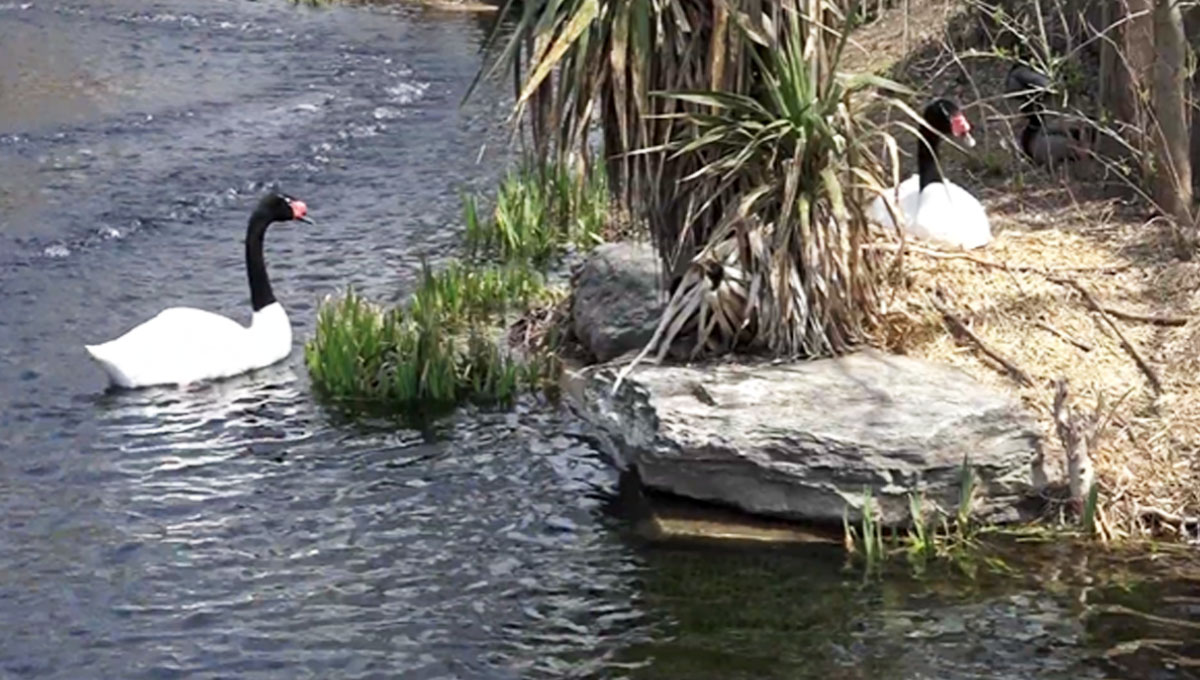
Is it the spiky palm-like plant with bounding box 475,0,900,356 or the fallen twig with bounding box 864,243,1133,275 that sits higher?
the spiky palm-like plant with bounding box 475,0,900,356

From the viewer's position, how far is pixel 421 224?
1435 cm

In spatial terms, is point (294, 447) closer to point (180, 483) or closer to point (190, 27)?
point (180, 483)

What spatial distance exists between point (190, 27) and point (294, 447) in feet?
48.8

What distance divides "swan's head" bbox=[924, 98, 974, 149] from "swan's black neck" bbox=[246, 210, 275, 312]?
4.29m

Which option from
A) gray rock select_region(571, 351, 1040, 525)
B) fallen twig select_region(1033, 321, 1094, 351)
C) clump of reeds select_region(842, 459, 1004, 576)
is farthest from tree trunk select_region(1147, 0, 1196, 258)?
clump of reeds select_region(842, 459, 1004, 576)

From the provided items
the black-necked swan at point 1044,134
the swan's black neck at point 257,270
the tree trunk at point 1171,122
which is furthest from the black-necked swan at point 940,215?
the swan's black neck at point 257,270

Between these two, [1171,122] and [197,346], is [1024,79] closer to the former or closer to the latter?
[1171,122]

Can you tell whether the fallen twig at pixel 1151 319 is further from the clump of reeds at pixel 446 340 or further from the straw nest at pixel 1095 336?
the clump of reeds at pixel 446 340

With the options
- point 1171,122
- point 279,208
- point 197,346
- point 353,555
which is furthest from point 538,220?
point 353,555

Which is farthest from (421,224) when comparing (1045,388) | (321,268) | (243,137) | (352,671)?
(352,671)

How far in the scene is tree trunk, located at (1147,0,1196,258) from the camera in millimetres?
11281

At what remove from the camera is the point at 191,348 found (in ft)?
36.8

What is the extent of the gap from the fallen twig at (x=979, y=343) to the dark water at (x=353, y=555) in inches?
56.1

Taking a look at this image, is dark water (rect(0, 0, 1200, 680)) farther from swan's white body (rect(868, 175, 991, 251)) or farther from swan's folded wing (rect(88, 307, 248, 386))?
swan's white body (rect(868, 175, 991, 251))
